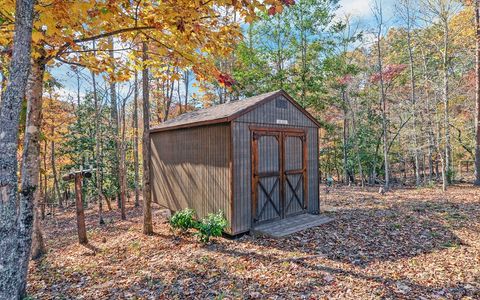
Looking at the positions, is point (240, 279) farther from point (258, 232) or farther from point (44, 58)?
point (44, 58)

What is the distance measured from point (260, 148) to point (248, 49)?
30.9 ft

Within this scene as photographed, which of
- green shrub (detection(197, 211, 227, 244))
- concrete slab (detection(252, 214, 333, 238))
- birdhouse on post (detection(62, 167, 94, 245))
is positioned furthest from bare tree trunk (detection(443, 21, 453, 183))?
birdhouse on post (detection(62, 167, 94, 245))

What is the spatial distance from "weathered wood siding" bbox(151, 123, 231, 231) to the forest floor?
987mm

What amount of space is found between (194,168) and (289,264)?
A: 3724 mm

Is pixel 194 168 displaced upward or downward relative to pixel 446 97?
downward

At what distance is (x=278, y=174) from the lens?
7348 millimetres

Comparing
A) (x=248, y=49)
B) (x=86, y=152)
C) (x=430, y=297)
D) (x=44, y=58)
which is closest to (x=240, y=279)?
(x=430, y=297)

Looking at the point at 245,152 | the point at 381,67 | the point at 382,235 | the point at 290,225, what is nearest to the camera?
the point at 382,235

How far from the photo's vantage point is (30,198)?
11.6ft

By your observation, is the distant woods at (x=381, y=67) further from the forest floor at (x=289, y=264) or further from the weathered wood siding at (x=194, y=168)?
the forest floor at (x=289, y=264)

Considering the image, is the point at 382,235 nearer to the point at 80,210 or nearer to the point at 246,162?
the point at 246,162

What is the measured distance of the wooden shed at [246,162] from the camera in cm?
639

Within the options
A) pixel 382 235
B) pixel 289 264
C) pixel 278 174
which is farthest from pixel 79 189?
pixel 382 235

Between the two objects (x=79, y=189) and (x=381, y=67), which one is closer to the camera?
(x=79, y=189)
